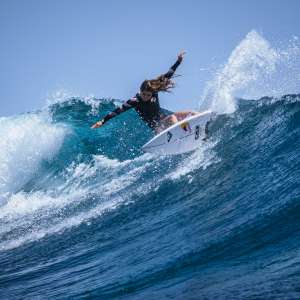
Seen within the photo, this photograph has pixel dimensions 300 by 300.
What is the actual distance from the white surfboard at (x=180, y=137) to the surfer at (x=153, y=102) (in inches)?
14.2

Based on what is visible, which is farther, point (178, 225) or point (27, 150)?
point (27, 150)

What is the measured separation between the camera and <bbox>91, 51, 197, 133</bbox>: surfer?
30.6 feet

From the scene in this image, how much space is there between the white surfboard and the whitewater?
0.33 metres

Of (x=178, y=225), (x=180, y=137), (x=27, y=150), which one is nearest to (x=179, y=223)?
(x=178, y=225)

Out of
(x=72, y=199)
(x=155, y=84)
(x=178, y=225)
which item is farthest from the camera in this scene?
(x=72, y=199)

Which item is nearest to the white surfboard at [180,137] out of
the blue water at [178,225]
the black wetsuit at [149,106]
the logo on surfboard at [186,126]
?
the logo on surfboard at [186,126]

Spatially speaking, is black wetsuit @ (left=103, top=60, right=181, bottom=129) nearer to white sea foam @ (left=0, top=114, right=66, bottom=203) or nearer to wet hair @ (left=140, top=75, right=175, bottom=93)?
wet hair @ (left=140, top=75, right=175, bottom=93)

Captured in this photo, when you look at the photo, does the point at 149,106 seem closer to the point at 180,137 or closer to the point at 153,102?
the point at 153,102

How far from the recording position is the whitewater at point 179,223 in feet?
11.8

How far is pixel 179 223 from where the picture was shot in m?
5.73

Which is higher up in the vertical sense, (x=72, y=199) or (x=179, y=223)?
(x=72, y=199)

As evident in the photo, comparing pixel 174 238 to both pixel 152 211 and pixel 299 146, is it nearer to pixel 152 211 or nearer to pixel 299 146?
pixel 152 211

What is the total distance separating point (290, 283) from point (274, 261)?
602 mm

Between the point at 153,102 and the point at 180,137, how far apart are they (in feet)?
3.53
